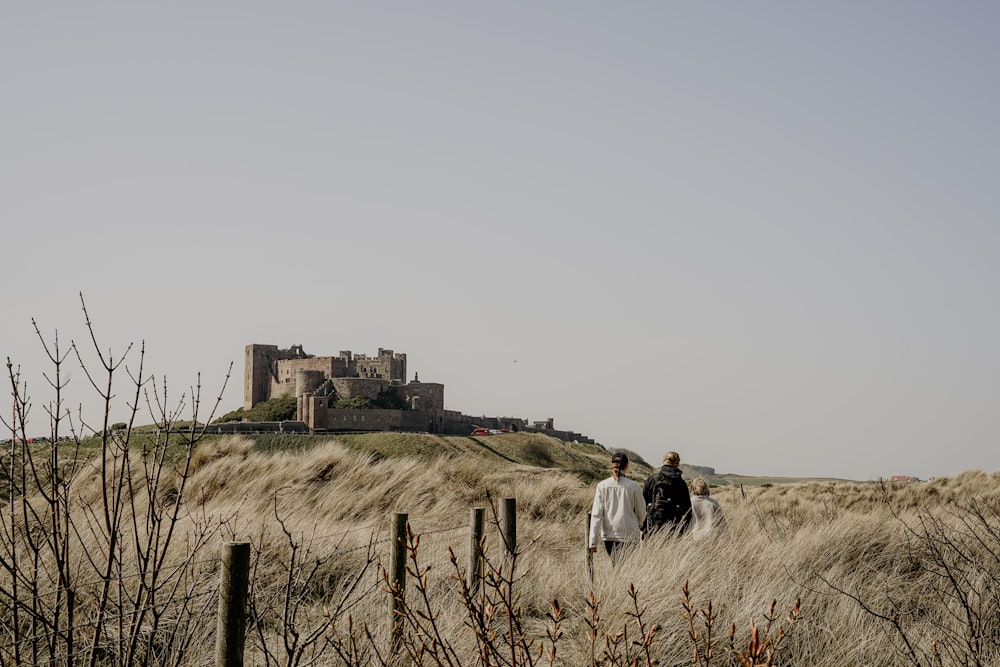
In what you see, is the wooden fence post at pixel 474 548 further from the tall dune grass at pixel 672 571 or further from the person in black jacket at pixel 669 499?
the person in black jacket at pixel 669 499

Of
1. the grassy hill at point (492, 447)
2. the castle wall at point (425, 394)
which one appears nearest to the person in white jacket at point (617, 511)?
the grassy hill at point (492, 447)

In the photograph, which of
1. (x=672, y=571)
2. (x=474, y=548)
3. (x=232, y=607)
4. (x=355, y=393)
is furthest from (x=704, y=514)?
(x=355, y=393)

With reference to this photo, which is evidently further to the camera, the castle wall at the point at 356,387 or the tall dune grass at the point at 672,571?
the castle wall at the point at 356,387

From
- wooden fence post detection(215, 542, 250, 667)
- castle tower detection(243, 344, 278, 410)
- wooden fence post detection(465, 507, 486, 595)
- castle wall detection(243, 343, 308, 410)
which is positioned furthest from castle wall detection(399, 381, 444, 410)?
wooden fence post detection(215, 542, 250, 667)

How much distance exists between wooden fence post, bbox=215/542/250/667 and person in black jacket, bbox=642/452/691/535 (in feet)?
18.4

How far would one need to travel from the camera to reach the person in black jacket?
8.20m

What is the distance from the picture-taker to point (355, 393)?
63.9 m

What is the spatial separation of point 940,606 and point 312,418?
55187 millimetres

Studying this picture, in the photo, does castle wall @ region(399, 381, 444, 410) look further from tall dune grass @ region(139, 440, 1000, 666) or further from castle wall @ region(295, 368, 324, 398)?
tall dune grass @ region(139, 440, 1000, 666)

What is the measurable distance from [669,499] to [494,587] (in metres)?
6.16

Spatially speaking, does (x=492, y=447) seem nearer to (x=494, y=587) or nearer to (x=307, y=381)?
(x=307, y=381)

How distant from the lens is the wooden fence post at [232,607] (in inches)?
124

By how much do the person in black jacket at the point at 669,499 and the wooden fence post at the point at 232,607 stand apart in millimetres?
5603

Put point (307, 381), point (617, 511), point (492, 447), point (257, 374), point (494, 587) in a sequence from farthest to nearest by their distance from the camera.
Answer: point (257, 374) → point (307, 381) → point (492, 447) → point (617, 511) → point (494, 587)
